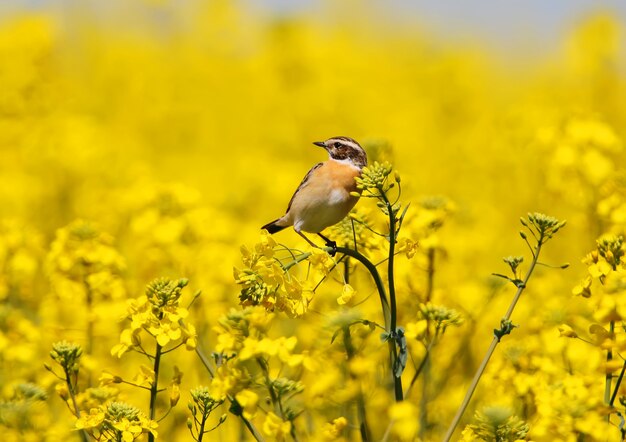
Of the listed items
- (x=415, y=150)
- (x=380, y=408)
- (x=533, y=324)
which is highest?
(x=415, y=150)

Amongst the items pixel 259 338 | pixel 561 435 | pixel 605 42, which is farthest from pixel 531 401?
pixel 605 42

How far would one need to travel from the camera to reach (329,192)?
3.15 m

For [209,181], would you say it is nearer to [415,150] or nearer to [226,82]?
[415,150]

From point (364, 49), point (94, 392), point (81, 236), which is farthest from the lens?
point (364, 49)

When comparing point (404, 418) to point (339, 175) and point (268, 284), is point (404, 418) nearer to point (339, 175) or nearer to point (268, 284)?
point (268, 284)

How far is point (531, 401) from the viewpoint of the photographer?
3.50 metres

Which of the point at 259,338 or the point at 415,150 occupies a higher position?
the point at 415,150

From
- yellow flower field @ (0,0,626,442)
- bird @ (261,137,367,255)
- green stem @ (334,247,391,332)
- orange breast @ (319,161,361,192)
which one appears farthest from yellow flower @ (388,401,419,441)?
orange breast @ (319,161,361,192)

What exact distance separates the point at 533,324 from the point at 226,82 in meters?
18.8

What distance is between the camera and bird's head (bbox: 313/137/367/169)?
336 cm

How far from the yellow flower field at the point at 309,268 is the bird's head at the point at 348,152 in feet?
0.84

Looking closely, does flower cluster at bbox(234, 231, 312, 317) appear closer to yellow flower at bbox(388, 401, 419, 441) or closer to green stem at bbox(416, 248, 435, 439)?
yellow flower at bbox(388, 401, 419, 441)

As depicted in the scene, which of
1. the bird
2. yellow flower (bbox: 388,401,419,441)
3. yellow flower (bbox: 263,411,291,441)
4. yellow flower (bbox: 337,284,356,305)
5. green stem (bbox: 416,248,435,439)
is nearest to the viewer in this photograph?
yellow flower (bbox: 388,401,419,441)

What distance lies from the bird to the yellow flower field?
11cm
